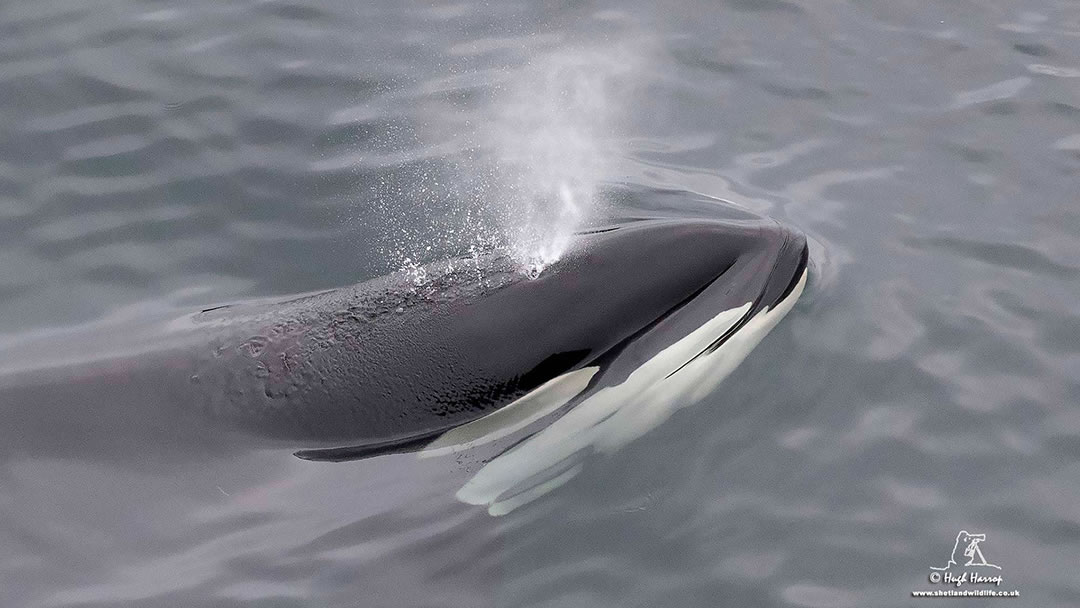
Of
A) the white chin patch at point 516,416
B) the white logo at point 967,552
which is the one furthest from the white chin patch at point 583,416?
the white logo at point 967,552

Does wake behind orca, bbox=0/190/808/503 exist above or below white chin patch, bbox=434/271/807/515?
above

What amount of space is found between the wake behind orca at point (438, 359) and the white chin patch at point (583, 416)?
2 cm

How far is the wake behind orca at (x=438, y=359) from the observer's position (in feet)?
21.5

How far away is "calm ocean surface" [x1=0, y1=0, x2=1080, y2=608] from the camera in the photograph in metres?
6.78

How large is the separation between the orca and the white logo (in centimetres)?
183

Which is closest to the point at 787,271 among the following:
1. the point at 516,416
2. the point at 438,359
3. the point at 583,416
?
the point at 583,416

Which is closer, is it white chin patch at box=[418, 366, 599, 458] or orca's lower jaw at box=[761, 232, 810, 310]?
white chin patch at box=[418, 366, 599, 458]

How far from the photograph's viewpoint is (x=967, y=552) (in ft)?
22.9

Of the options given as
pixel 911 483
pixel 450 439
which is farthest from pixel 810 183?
→ pixel 450 439

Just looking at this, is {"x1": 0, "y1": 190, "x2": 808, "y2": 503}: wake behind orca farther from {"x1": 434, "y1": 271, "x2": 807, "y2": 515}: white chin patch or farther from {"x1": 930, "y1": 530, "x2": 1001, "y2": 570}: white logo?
{"x1": 930, "y1": 530, "x2": 1001, "y2": 570}: white logo

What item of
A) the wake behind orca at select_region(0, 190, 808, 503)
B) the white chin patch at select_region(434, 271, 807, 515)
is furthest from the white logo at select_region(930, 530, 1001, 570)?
the wake behind orca at select_region(0, 190, 808, 503)

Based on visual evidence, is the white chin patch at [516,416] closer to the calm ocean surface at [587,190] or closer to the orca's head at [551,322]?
the orca's head at [551,322]

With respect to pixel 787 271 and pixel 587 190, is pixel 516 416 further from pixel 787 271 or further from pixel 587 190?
pixel 587 190

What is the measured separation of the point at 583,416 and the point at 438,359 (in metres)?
1.08
